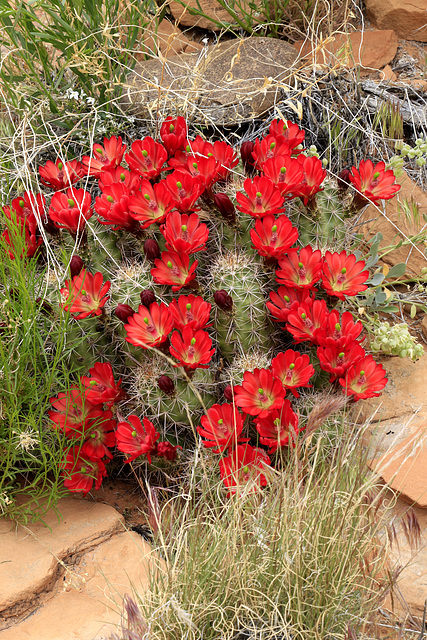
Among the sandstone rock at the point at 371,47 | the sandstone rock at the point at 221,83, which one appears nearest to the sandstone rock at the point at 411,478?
the sandstone rock at the point at 221,83

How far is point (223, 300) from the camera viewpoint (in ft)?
6.98

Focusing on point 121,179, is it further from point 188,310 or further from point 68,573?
point 68,573

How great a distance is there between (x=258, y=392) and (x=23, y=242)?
102 cm

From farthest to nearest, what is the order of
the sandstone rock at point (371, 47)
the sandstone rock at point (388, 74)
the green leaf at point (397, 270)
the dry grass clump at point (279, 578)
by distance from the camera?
1. the sandstone rock at point (371, 47)
2. the sandstone rock at point (388, 74)
3. the green leaf at point (397, 270)
4. the dry grass clump at point (279, 578)

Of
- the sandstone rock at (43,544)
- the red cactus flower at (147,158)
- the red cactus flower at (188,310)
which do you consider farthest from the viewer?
the red cactus flower at (147,158)

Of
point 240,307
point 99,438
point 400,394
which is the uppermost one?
point 240,307

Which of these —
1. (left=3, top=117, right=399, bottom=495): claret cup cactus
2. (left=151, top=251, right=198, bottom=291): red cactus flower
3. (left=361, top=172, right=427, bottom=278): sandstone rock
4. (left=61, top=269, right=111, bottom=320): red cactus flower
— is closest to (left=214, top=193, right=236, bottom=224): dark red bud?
(left=3, top=117, right=399, bottom=495): claret cup cactus

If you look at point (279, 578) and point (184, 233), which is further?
point (184, 233)

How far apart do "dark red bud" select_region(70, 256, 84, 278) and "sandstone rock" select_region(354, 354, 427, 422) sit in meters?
1.18

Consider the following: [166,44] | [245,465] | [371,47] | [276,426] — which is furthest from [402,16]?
[245,465]

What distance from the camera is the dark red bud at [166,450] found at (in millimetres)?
2082

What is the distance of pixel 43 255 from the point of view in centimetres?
253

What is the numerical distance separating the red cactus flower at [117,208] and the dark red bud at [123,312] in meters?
0.34

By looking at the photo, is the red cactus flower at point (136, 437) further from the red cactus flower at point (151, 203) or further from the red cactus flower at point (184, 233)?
the red cactus flower at point (151, 203)
